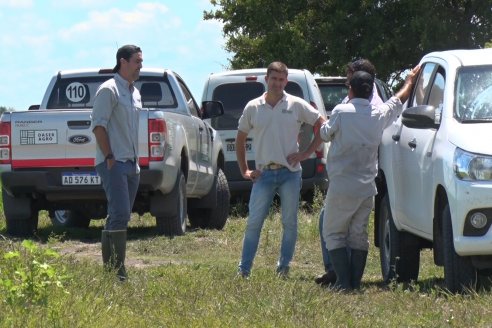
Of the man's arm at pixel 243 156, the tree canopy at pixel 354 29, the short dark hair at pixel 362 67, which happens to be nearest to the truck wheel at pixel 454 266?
the short dark hair at pixel 362 67

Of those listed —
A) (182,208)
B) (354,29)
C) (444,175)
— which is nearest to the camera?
(444,175)

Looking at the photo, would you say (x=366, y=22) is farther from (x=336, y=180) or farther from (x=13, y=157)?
(x=336, y=180)

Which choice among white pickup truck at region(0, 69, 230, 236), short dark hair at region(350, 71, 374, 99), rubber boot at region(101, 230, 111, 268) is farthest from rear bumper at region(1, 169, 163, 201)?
short dark hair at region(350, 71, 374, 99)

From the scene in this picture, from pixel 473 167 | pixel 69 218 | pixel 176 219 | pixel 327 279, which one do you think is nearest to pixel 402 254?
pixel 327 279

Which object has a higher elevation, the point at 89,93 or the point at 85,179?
the point at 89,93

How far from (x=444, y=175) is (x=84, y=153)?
19.8ft

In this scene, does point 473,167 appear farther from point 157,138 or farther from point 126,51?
point 157,138

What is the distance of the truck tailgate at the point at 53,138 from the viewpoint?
14.3 meters

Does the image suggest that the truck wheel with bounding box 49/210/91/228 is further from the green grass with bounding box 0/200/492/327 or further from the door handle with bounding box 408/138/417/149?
the door handle with bounding box 408/138/417/149

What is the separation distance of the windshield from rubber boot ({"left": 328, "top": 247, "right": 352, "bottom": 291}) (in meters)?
1.53

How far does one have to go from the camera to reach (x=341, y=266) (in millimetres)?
10430

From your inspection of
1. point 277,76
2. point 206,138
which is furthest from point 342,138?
point 206,138

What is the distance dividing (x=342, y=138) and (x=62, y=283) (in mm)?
2411

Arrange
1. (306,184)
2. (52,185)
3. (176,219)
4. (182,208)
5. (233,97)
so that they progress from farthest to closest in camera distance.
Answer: (233,97), (306,184), (182,208), (176,219), (52,185)
